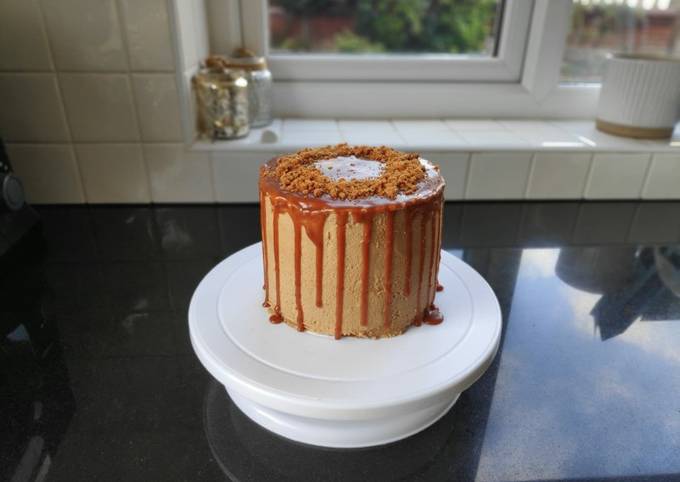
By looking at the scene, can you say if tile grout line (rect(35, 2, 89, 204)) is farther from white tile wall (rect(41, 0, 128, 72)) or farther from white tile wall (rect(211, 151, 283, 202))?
white tile wall (rect(211, 151, 283, 202))

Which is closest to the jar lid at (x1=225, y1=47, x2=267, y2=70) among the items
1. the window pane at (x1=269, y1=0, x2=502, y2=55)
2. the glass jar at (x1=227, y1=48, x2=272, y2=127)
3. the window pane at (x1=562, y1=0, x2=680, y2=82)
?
the glass jar at (x1=227, y1=48, x2=272, y2=127)

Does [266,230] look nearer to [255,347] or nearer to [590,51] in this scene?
[255,347]

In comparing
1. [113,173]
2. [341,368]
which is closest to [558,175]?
[341,368]

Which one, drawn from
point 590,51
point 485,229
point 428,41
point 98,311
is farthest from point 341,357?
point 590,51

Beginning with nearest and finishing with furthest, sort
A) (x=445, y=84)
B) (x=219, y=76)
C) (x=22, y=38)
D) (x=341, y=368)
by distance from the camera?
(x=341, y=368) < (x=22, y=38) < (x=219, y=76) < (x=445, y=84)

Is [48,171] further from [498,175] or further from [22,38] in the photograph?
[498,175]

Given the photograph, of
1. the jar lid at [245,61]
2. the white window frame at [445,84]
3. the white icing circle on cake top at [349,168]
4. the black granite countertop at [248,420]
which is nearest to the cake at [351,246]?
the white icing circle on cake top at [349,168]
